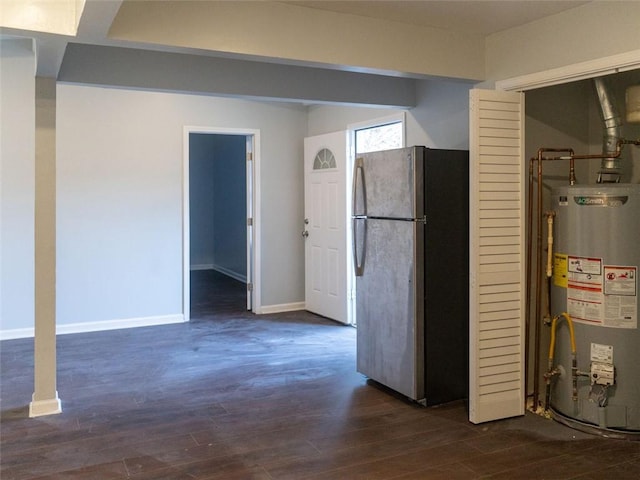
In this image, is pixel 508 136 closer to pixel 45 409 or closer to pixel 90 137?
pixel 45 409

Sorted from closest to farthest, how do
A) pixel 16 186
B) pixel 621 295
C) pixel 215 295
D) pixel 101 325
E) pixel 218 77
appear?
pixel 621 295, pixel 218 77, pixel 16 186, pixel 101 325, pixel 215 295

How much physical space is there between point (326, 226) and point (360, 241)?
220 cm

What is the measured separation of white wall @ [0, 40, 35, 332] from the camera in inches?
209

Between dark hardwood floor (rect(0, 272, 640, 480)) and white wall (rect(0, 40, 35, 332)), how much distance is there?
609 millimetres

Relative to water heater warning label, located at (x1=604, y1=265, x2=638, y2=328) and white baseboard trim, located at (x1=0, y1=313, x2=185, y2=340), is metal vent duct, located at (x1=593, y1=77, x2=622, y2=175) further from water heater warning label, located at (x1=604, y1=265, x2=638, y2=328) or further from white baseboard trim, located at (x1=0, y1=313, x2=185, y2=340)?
white baseboard trim, located at (x1=0, y1=313, x2=185, y2=340)

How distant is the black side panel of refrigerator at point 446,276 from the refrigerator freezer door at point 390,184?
7 cm

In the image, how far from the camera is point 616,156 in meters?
3.41

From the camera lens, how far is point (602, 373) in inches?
128

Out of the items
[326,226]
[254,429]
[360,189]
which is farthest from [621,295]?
[326,226]

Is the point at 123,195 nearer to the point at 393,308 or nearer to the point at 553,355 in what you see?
the point at 393,308

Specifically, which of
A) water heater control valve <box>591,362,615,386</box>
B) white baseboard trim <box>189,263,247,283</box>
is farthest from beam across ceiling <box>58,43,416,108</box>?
white baseboard trim <box>189,263,247,283</box>

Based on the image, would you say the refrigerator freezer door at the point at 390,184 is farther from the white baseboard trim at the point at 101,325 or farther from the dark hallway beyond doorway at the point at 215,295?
the dark hallway beyond doorway at the point at 215,295

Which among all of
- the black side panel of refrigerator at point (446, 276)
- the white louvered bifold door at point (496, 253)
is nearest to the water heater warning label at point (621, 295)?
the white louvered bifold door at point (496, 253)

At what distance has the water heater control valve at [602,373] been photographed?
3219 millimetres
